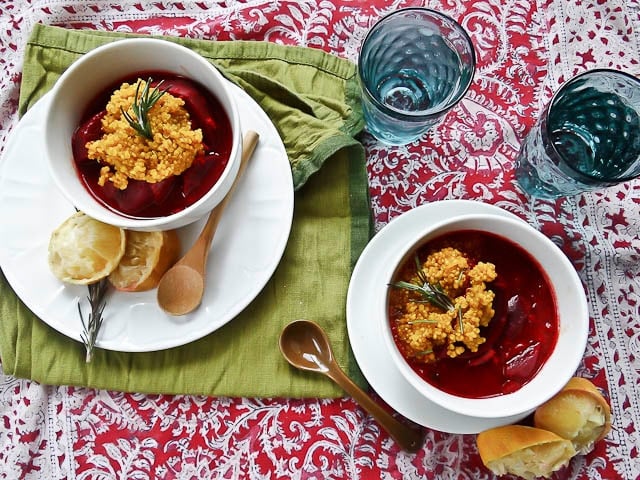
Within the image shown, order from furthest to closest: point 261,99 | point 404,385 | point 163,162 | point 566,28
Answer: point 566,28 → point 261,99 → point 404,385 → point 163,162

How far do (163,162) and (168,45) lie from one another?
22cm

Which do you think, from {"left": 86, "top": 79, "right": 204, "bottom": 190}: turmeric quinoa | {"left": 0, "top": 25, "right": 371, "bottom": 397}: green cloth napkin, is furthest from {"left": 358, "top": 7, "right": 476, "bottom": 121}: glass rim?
{"left": 86, "top": 79, "right": 204, "bottom": 190}: turmeric quinoa

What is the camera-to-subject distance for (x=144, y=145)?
1134 millimetres

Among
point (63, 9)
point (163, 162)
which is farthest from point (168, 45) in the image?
point (63, 9)

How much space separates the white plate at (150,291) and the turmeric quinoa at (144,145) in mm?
219

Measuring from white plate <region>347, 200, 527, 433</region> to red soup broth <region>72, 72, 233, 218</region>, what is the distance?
1.21 feet

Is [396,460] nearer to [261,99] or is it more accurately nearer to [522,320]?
[522,320]

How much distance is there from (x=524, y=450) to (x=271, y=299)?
2.04 feet

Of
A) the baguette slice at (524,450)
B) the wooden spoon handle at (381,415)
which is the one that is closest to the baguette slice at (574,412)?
the baguette slice at (524,450)

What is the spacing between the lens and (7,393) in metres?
1.46

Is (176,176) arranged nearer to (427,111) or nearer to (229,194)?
(229,194)

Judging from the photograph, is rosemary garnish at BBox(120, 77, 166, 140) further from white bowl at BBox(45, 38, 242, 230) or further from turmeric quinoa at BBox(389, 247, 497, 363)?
turmeric quinoa at BBox(389, 247, 497, 363)

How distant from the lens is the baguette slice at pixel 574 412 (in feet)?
4.35

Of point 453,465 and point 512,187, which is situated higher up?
point 512,187
